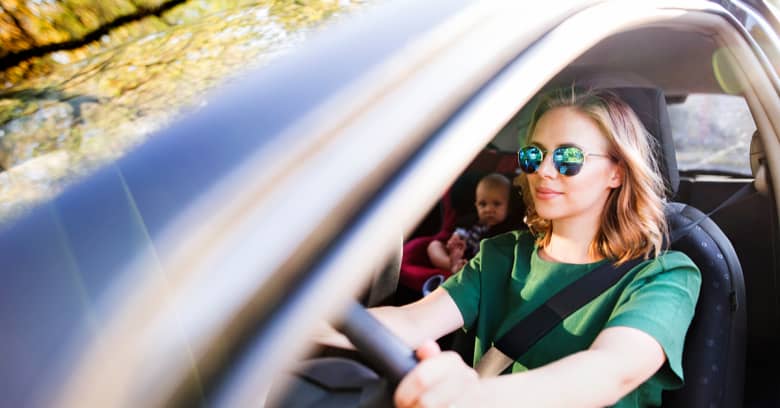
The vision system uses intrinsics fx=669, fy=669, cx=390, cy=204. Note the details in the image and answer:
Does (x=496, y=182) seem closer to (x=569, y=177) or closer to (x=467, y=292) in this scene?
(x=467, y=292)

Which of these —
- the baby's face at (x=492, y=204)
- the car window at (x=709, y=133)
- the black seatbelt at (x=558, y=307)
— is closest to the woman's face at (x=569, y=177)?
the black seatbelt at (x=558, y=307)

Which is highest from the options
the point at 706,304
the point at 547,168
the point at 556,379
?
the point at 547,168

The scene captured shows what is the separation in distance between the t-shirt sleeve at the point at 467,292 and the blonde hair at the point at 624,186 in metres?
0.28

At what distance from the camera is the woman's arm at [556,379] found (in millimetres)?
855

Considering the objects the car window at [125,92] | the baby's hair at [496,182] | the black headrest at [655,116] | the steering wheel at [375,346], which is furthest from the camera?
the baby's hair at [496,182]

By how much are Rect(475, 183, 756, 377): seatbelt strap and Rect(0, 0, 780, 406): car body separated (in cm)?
55

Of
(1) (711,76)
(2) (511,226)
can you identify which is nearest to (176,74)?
(2) (511,226)

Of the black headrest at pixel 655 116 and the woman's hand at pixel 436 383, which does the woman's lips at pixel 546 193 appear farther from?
the woman's hand at pixel 436 383

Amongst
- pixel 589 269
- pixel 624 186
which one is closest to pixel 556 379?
pixel 589 269

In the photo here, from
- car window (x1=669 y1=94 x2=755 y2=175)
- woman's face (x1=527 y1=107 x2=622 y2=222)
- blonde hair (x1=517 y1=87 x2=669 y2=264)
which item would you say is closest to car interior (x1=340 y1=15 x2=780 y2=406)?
blonde hair (x1=517 y1=87 x2=669 y2=264)

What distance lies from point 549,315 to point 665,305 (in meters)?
0.24

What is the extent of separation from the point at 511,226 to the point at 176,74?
4.59ft

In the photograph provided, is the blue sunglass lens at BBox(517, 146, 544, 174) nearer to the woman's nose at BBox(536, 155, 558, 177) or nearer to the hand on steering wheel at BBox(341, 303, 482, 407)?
the woman's nose at BBox(536, 155, 558, 177)

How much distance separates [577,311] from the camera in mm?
1459
